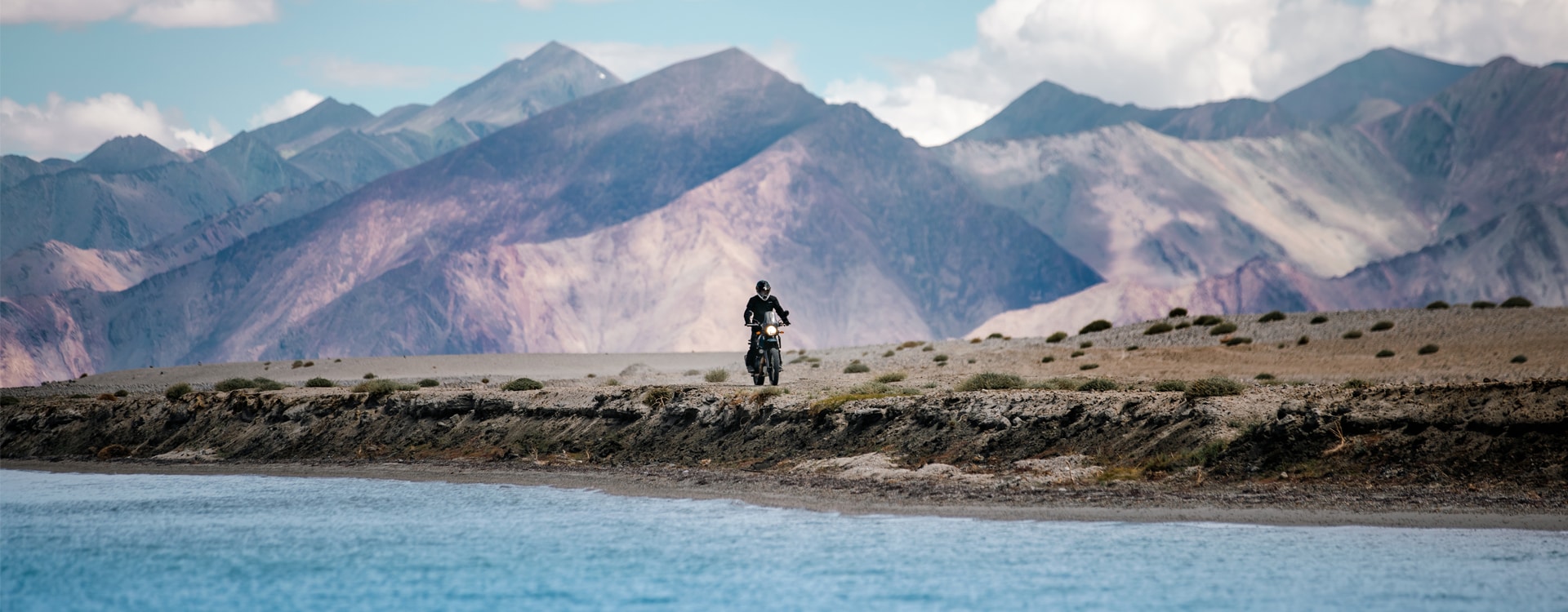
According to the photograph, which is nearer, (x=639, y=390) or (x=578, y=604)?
(x=578, y=604)

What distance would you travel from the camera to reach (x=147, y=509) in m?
23.1

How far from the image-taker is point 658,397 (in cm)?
2936

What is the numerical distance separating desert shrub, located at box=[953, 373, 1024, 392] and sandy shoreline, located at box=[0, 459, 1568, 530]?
6028 millimetres

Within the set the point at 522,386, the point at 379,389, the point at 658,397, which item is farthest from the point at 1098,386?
the point at 379,389

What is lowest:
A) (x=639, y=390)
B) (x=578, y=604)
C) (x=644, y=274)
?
(x=578, y=604)

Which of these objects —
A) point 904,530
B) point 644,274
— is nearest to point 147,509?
point 904,530

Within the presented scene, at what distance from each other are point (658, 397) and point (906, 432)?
648 centimetres

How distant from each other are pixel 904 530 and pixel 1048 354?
35.0 meters

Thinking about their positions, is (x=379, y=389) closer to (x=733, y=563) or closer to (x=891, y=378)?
(x=891, y=378)

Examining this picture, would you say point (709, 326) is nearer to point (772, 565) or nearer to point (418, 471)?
point (418, 471)

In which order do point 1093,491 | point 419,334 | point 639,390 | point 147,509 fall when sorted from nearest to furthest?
point 1093,491
point 147,509
point 639,390
point 419,334

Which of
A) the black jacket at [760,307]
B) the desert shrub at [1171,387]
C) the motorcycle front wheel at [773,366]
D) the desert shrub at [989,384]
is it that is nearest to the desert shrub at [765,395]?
the motorcycle front wheel at [773,366]

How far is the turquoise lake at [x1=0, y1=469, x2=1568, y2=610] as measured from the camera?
14961 millimetres

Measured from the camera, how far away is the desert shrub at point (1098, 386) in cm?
2724
